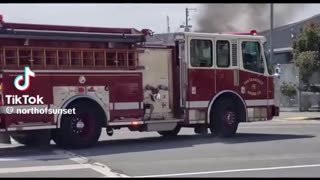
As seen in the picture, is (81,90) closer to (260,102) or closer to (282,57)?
(260,102)

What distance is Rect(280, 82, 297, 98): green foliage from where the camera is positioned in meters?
30.5

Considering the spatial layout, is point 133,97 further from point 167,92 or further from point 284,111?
point 284,111

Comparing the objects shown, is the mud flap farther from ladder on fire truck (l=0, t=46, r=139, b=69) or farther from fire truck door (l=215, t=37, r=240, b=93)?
fire truck door (l=215, t=37, r=240, b=93)

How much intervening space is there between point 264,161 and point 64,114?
4.39 metres

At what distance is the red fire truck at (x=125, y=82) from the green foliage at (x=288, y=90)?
14171 millimetres

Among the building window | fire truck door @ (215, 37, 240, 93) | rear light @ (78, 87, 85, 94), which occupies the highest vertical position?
the building window

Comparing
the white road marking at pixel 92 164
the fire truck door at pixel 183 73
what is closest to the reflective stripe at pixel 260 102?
the fire truck door at pixel 183 73

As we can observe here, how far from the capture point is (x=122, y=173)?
990 cm

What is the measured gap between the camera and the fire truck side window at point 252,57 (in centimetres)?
1617

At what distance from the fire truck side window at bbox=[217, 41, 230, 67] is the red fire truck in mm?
27

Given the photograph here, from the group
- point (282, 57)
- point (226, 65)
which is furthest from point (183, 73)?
point (282, 57)

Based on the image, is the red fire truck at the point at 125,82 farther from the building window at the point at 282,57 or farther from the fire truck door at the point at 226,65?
the building window at the point at 282,57

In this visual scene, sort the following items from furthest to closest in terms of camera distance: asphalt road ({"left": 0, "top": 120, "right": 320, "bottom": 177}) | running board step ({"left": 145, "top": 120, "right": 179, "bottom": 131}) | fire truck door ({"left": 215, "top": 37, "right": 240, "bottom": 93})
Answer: fire truck door ({"left": 215, "top": 37, "right": 240, "bottom": 93}) → running board step ({"left": 145, "top": 120, "right": 179, "bottom": 131}) → asphalt road ({"left": 0, "top": 120, "right": 320, "bottom": 177})

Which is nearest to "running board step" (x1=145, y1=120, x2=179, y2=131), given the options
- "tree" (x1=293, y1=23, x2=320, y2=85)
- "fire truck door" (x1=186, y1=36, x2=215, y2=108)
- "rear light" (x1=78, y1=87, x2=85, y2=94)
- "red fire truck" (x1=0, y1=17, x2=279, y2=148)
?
"red fire truck" (x1=0, y1=17, x2=279, y2=148)
